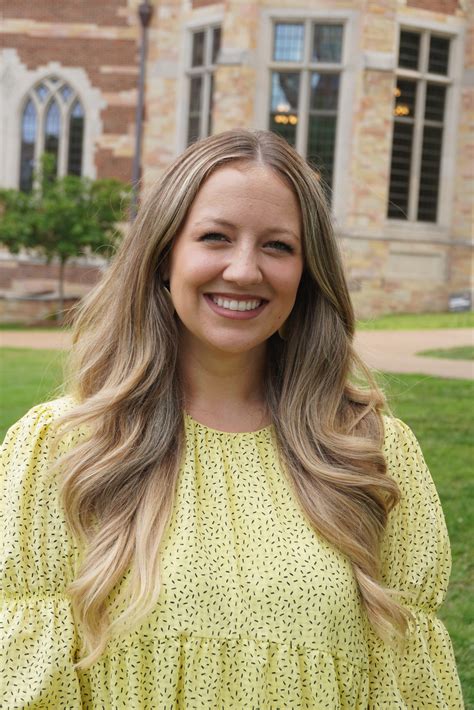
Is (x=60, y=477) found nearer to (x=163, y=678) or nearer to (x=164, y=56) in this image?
(x=163, y=678)

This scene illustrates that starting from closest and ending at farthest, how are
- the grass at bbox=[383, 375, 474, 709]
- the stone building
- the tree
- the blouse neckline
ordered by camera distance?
the blouse neckline → the grass at bbox=[383, 375, 474, 709] → the tree → the stone building

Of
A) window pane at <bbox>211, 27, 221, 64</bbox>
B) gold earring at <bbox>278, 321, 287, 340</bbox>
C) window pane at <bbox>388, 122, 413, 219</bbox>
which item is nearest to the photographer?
gold earring at <bbox>278, 321, 287, 340</bbox>

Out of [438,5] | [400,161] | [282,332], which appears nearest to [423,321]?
[400,161]

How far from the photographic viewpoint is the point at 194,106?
17953 mm

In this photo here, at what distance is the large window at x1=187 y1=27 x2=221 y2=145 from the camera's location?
17234 mm

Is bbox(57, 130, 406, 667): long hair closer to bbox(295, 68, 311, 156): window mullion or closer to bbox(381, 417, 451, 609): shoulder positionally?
bbox(381, 417, 451, 609): shoulder

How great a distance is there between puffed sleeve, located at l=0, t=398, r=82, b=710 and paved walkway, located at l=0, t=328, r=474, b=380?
5.55m

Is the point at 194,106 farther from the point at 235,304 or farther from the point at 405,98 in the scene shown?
the point at 235,304

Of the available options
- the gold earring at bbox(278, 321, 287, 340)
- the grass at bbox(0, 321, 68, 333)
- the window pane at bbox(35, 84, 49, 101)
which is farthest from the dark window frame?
the gold earring at bbox(278, 321, 287, 340)

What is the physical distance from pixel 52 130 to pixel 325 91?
606 cm

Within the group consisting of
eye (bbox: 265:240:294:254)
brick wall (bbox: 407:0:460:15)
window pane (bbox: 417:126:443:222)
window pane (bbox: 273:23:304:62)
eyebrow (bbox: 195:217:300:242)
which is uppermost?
brick wall (bbox: 407:0:460:15)

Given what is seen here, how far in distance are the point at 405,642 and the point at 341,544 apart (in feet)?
0.90

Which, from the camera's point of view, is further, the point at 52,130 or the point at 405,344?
the point at 52,130

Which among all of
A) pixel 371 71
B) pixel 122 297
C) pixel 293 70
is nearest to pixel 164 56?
pixel 293 70
